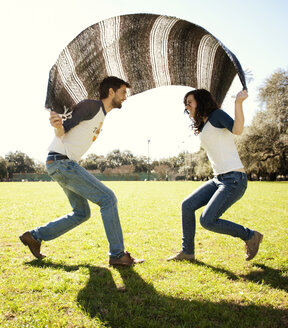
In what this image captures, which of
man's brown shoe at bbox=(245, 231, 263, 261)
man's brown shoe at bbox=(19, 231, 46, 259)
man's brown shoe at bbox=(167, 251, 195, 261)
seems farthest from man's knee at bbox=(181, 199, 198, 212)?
man's brown shoe at bbox=(19, 231, 46, 259)

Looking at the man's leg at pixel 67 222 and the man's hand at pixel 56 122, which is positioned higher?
the man's hand at pixel 56 122

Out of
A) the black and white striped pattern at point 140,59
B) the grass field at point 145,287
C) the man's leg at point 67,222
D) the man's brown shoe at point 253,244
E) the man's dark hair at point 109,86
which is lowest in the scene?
the grass field at point 145,287

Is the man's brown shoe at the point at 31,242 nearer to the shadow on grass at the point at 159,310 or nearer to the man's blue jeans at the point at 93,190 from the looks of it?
the man's blue jeans at the point at 93,190

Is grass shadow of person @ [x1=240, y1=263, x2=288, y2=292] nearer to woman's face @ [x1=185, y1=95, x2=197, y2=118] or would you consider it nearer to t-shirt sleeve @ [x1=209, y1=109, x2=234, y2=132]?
A: t-shirt sleeve @ [x1=209, y1=109, x2=234, y2=132]

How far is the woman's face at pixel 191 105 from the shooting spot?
13.0 ft

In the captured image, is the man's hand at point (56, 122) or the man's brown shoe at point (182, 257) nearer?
the man's hand at point (56, 122)

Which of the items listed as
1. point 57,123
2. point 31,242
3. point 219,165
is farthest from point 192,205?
point 31,242

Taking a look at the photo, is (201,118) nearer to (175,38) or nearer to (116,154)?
(175,38)

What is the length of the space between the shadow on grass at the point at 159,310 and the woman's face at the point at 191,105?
7.98 ft

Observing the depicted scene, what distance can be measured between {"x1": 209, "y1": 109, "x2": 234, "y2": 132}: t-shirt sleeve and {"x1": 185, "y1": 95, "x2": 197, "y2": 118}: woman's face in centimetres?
37

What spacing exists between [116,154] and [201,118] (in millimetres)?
122888

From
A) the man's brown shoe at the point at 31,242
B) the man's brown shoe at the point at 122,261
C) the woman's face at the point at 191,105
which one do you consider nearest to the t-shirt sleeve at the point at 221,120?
the woman's face at the point at 191,105

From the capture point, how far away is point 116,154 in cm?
12600

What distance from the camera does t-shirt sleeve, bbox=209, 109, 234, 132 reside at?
3434mm
